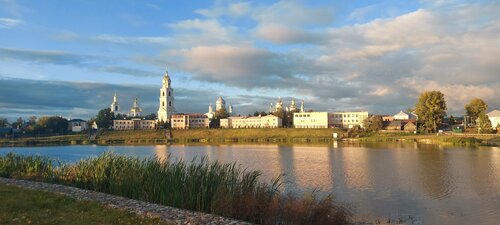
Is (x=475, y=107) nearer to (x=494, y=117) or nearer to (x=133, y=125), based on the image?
(x=494, y=117)

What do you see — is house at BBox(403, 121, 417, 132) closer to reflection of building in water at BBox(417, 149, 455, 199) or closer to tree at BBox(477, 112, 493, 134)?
tree at BBox(477, 112, 493, 134)

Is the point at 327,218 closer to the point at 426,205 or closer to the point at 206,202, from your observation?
the point at 206,202

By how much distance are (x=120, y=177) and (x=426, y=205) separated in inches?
562

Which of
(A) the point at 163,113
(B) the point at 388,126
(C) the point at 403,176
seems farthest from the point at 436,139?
(A) the point at 163,113

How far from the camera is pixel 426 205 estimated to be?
21094mm

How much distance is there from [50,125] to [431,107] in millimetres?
133639

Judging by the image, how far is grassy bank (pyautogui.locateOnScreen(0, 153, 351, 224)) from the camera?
575 inches

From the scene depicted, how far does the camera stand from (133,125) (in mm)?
195750

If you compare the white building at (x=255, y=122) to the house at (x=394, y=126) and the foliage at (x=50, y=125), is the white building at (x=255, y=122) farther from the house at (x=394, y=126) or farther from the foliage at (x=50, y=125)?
the foliage at (x=50, y=125)

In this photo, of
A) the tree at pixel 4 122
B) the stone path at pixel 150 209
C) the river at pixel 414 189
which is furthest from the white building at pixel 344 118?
the stone path at pixel 150 209

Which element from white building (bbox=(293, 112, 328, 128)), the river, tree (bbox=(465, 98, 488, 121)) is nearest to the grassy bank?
the river

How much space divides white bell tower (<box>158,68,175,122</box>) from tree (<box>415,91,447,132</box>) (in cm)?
11390

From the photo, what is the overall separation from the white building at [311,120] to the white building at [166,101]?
183 ft

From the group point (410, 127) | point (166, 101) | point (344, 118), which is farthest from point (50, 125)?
point (410, 127)
